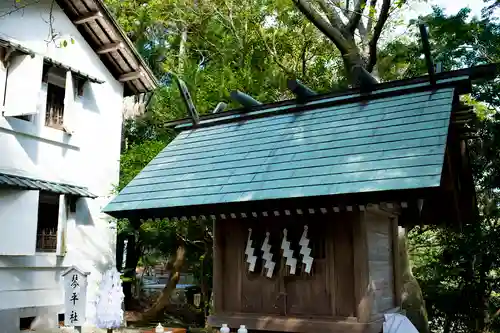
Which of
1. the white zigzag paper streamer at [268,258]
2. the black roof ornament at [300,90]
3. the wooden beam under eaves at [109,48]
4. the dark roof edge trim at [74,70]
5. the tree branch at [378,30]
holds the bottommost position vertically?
the white zigzag paper streamer at [268,258]

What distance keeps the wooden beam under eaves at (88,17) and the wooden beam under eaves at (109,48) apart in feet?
2.95

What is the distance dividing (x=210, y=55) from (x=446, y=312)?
12.1 m

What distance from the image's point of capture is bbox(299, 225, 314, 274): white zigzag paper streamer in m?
6.84

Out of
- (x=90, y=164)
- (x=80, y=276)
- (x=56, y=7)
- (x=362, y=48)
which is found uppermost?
(x=56, y=7)

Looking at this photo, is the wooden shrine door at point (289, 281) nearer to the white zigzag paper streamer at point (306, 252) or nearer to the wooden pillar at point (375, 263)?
the white zigzag paper streamer at point (306, 252)

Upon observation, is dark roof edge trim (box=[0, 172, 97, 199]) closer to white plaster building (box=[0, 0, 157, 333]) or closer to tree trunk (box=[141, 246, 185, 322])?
white plaster building (box=[0, 0, 157, 333])

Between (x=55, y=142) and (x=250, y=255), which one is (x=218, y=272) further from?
(x=55, y=142)

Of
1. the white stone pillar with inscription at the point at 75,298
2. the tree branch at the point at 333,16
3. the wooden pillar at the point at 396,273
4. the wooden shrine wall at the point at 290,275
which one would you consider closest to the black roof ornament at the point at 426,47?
the wooden shrine wall at the point at 290,275

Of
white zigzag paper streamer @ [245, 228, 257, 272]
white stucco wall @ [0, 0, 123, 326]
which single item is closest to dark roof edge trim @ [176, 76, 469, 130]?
white zigzag paper streamer @ [245, 228, 257, 272]

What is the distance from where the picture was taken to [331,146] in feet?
23.8

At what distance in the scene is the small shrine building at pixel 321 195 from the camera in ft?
20.5

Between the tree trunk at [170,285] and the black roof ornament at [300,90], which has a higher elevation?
the black roof ornament at [300,90]

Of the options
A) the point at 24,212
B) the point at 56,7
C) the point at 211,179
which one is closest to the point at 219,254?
the point at 211,179

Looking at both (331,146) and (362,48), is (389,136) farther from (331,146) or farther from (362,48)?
(362,48)
